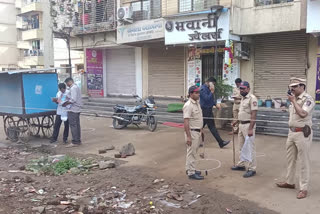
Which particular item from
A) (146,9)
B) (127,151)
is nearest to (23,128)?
(127,151)

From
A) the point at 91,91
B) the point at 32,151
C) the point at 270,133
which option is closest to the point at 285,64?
the point at 270,133

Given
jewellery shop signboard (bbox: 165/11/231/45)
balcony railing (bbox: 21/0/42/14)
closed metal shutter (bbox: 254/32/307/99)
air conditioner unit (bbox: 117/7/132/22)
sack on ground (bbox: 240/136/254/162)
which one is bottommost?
sack on ground (bbox: 240/136/254/162)

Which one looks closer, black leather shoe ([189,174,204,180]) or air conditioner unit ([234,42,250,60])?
black leather shoe ([189,174,204,180])

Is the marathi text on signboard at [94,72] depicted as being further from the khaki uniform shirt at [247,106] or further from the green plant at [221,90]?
the khaki uniform shirt at [247,106]

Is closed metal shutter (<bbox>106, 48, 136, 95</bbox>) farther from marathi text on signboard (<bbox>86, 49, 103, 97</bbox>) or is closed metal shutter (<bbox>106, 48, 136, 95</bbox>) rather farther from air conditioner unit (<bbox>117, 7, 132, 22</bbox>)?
air conditioner unit (<bbox>117, 7, 132, 22</bbox>)

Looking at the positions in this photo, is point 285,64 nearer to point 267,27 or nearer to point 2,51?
point 267,27

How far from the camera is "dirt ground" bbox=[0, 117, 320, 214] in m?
4.57

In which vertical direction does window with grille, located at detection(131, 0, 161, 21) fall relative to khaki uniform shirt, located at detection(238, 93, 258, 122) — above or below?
above

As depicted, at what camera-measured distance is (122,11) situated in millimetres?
15320

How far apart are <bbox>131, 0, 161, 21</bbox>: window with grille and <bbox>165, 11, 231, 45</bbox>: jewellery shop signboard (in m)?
1.91

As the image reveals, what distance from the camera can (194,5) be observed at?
1366 cm

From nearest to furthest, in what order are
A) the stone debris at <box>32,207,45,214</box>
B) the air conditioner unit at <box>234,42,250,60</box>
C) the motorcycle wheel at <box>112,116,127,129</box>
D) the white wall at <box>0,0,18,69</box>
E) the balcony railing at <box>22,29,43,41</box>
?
1. the stone debris at <box>32,207,45,214</box>
2. the motorcycle wheel at <box>112,116,127,129</box>
3. the air conditioner unit at <box>234,42,250,60</box>
4. the balcony railing at <box>22,29,43,41</box>
5. the white wall at <box>0,0,18,69</box>

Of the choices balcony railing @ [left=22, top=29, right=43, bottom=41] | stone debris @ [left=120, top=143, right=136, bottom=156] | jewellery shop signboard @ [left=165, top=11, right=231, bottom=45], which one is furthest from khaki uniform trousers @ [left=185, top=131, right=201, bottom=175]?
balcony railing @ [left=22, top=29, right=43, bottom=41]

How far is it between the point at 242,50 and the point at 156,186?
344 inches
